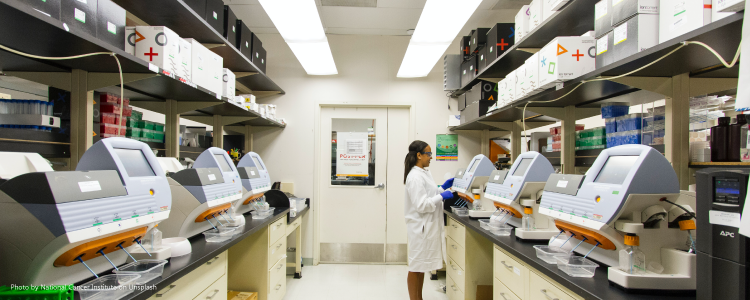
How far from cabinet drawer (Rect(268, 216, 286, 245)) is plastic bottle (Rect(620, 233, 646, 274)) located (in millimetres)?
2221

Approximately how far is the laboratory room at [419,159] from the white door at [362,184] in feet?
1.46

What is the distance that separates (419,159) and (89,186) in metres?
2.22

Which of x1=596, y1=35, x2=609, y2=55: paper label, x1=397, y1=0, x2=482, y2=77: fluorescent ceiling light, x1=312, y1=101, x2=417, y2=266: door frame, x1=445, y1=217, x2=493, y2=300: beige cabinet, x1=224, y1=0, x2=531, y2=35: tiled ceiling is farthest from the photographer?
x1=312, y1=101, x2=417, y2=266: door frame

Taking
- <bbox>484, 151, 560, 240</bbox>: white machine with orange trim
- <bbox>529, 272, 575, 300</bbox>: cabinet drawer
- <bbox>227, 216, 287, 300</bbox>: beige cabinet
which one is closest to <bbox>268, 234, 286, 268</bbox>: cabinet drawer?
<bbox>227, 216, 287, 300</bbox>: beige cabinet

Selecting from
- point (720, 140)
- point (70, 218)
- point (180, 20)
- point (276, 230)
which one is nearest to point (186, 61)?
point (180, 20)

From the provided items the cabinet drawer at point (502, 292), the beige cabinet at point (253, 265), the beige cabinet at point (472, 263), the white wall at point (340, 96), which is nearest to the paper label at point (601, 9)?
the cabinet drawer at point (502, 292)

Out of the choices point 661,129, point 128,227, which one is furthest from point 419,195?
point 128,227

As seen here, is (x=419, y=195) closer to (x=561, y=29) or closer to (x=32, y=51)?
(x=561, y=29)

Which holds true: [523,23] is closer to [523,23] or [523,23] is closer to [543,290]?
[523,23]

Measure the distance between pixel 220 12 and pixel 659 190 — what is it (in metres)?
2.83

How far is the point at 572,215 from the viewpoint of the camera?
1378 millimetres

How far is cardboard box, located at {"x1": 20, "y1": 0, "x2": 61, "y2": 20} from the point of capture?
1090 mm

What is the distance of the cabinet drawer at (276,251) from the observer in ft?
8.59

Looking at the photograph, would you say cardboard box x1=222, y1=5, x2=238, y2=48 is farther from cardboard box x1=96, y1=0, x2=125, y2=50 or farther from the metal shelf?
cardboard box x1=96, y1=0, x2=125, y2=50
